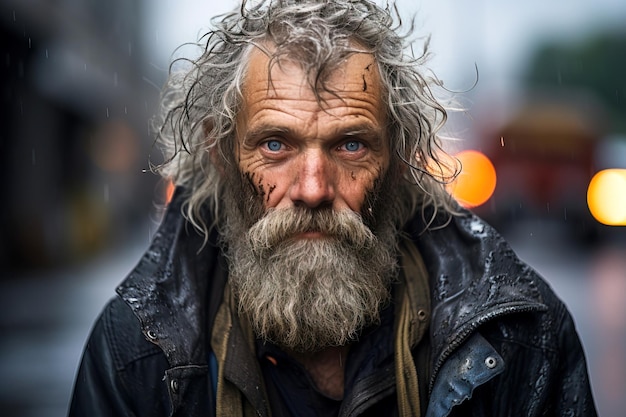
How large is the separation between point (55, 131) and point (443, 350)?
19.6 m

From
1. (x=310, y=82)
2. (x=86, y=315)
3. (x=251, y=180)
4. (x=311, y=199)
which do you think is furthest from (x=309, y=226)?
(x=86, y=315)

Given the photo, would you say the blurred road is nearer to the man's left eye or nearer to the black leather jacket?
the black leather jacket

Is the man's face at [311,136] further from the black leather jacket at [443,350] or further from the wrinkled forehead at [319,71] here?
the black leather jacket at [443,350]

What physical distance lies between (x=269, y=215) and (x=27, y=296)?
9548 millimetres

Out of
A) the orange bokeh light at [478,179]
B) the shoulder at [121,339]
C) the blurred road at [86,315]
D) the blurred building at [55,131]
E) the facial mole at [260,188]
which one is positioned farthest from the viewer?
the blurred building at [55,131]

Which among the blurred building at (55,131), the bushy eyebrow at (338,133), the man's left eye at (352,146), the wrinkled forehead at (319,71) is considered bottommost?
the man's left eye at (352,146)

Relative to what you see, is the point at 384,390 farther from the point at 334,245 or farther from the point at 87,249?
the point at 87,249

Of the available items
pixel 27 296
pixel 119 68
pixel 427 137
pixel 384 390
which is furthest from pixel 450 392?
pixel 119 68

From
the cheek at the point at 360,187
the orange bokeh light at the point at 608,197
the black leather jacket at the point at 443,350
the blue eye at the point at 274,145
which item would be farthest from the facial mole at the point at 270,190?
the orange bokeh light at the point at 608,197

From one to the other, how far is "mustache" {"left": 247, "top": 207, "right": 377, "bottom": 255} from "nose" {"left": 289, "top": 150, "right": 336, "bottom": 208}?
0.04 meters

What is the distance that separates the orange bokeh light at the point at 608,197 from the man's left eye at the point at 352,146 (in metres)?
11.9

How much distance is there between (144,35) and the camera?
4738cm

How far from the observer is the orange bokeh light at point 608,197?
13.8 meters

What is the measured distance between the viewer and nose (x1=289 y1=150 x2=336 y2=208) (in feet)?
8.61
